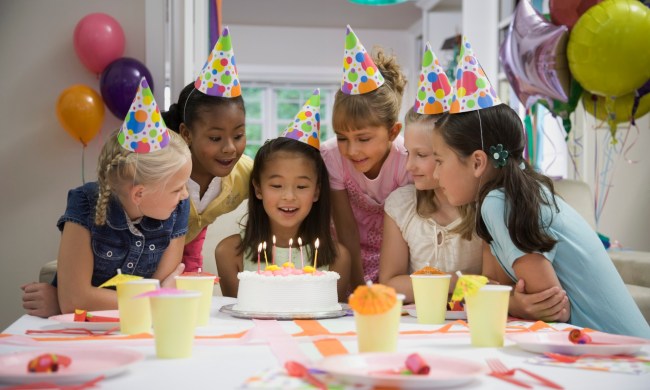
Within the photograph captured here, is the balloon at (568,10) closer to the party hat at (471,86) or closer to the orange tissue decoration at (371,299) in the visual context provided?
the party hat at (471,86)

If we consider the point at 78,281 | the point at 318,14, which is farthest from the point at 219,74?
the point at 318,14

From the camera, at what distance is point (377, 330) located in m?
1.17

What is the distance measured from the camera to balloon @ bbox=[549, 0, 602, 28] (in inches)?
139

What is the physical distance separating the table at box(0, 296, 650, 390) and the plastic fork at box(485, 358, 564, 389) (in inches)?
0.6

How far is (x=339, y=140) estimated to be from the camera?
104 inches

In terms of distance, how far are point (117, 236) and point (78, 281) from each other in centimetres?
19

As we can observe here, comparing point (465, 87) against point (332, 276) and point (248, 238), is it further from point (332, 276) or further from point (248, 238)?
point (248, 238)

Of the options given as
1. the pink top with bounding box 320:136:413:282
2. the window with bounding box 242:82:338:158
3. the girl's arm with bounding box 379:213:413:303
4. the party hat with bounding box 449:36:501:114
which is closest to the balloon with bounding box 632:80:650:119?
the pink top with bounding box 320:136:413:282

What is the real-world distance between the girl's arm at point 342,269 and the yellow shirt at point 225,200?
45cm

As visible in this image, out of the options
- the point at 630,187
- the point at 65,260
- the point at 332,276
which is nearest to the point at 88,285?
the point at 65,260

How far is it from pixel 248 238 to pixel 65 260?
0.79m

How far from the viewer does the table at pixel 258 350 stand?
986 mm

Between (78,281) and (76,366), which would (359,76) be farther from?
(76,366)

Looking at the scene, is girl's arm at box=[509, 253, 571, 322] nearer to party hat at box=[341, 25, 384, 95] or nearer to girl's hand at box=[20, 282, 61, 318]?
party hat at box=[341, 25, 384, 95]
